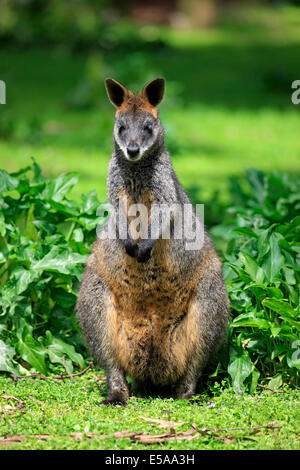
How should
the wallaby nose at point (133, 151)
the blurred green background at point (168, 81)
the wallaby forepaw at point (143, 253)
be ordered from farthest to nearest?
1. the blurred green background at point (168, 81)
2. the wallaby forepaw at point (143, 253)
3. the wallaby nose at point (133, 151)

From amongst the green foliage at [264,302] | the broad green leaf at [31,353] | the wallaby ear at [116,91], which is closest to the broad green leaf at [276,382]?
the green foliage at [264,302]

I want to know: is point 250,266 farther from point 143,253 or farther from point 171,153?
point 171,153

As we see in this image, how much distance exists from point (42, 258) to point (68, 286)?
1.29 feet

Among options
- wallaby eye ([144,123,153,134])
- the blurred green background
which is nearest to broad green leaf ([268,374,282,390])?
wallaby eye ([144,123,153,134])

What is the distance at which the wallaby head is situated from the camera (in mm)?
5066

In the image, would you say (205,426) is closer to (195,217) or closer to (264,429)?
(264,429)

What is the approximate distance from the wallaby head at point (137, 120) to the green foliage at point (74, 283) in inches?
37.6

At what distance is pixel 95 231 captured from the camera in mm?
6039

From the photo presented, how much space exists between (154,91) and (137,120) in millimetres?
283

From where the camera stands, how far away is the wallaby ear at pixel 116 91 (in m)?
5.21

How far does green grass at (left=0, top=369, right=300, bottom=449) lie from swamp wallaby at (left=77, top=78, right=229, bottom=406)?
221mm

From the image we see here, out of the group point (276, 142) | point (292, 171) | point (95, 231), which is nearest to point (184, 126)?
point (276, 142)

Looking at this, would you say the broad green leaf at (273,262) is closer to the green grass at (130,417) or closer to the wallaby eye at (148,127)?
the green grass at (130,417)
